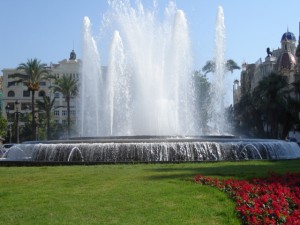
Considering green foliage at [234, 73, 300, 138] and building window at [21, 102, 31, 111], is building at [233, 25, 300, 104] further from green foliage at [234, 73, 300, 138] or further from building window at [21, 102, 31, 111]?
building window at [21, 102, 31, 111]

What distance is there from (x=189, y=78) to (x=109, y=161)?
17664 mm

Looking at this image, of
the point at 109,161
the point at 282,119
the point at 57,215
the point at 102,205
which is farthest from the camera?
the point at 282,119

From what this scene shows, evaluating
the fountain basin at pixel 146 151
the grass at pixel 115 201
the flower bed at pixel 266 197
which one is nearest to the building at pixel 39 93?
the fountain basin at pixel 146 151

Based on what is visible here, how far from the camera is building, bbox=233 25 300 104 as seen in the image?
3494 inches

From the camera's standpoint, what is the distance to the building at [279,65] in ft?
291

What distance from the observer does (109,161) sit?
2194 centimetres

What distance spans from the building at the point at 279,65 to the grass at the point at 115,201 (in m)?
68.0

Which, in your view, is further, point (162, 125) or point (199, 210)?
point (162, 125)

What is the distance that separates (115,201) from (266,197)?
9.53 ft

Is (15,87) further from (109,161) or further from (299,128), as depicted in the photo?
(109,161)

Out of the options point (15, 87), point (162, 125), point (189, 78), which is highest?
point (15, 87)

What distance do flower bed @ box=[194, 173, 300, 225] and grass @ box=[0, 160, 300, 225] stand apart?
0.25 metres

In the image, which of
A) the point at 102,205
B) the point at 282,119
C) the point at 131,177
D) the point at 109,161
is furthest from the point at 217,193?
the point at 282,119

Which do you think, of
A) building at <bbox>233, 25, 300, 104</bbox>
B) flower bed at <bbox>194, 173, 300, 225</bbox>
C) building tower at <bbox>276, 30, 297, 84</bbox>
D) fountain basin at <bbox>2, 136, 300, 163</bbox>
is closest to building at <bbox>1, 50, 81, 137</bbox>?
building at <bbox>233, 25, 300, 104</bbox>
